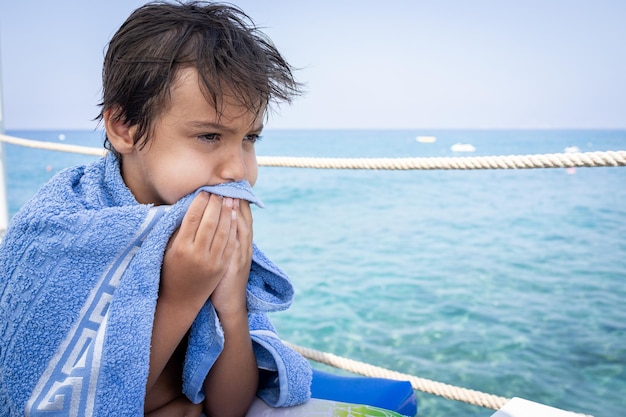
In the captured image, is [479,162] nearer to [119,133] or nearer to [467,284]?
[119,133]

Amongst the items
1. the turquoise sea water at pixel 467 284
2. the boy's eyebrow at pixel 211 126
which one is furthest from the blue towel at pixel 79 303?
the turquoise sea water at pixel 467 284

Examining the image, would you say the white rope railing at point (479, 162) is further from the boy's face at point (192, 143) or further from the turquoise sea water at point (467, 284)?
the turquoise sea water at point (467, 284)

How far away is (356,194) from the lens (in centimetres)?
1744

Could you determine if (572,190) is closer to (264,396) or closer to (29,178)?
(264,396)

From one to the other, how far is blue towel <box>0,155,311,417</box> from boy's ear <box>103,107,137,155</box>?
5.2 inches

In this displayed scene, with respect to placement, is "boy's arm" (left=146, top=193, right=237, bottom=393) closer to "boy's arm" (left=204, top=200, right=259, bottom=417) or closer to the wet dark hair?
"boy's arm" (left=204, top=200, right=259, bottom=417)

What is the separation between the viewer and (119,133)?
1046 millimetres

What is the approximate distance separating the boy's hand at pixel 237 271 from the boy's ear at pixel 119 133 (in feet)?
0.79

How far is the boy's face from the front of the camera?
0.97 m

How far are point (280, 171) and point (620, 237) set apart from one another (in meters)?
13.7

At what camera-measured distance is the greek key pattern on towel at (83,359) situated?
84 cm

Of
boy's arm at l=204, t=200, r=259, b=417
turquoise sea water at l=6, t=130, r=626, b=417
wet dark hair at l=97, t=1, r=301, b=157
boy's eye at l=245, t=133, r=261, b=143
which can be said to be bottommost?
turquoise sea water at l=6, t=130, r=626, b=417

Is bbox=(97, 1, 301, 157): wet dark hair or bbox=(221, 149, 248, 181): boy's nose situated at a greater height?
bbox=(97, 1, 301, 157): wet dark hair

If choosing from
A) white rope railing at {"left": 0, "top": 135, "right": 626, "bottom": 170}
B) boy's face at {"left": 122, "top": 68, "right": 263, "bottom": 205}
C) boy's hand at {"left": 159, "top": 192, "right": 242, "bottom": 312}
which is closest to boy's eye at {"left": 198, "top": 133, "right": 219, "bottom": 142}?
boy's face at {"left": 122, "top": 68, "right": 263, "bottom": 205}
